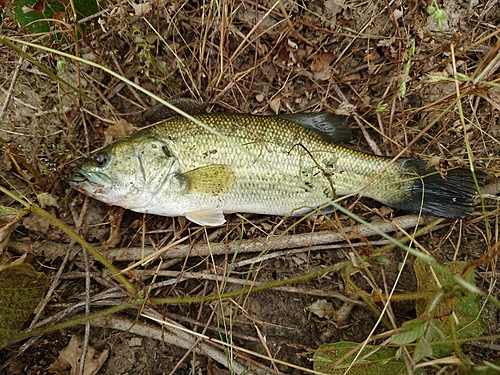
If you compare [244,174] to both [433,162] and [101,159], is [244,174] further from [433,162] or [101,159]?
[433,162]

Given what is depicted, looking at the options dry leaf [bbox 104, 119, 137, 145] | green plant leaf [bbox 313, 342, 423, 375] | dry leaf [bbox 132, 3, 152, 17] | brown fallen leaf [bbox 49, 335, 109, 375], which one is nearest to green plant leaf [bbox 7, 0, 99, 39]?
dry leaf [bbox 132, 3, 152, 17]

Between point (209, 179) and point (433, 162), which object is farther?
point (209, 179)

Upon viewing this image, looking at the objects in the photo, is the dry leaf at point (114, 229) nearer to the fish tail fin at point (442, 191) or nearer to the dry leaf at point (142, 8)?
the dry leaf at point (142, 8)

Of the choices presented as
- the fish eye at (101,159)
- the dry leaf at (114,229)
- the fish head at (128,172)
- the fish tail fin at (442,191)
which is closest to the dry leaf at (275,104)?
the fish head at (128,172)

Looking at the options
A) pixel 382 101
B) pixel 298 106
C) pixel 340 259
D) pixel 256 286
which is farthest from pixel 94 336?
pixel 382 101

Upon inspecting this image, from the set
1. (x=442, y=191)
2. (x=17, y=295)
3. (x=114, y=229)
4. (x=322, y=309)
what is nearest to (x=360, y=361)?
(x=322, y=309)

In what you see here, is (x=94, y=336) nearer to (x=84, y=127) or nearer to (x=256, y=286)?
(x=256, y=286)

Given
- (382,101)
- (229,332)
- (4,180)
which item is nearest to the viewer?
(229,332)
